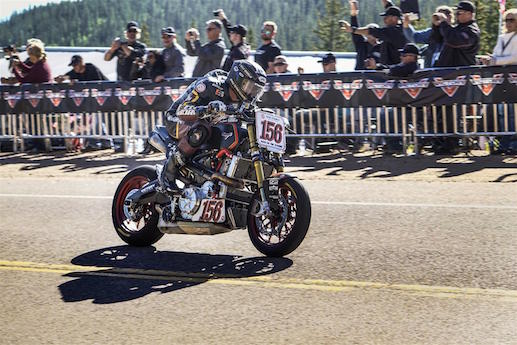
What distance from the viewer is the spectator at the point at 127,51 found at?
1806 centimetres

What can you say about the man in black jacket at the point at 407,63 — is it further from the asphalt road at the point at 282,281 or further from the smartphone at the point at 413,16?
the asphalt road at the point at 282,281

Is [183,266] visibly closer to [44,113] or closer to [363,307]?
[363,307]

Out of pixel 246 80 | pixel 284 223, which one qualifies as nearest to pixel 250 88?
pixel 246 80

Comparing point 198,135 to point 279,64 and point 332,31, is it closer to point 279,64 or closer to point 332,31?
point 279,64

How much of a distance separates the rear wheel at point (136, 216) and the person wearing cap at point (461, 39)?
24.0ft

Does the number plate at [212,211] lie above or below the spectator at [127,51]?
below

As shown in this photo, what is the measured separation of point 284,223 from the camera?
7.66m

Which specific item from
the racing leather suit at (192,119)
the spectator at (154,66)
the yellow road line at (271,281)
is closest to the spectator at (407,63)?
the spectator at (154,66)

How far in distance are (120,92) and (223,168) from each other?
404 inches

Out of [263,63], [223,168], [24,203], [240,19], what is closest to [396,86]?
[263,63]

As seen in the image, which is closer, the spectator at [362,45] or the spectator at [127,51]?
the spectator at [362,45]

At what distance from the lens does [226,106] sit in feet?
25.9

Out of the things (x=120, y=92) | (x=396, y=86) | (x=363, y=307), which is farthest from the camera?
(x=120, y=92)

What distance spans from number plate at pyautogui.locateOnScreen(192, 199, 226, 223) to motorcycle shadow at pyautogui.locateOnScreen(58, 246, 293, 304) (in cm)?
34
